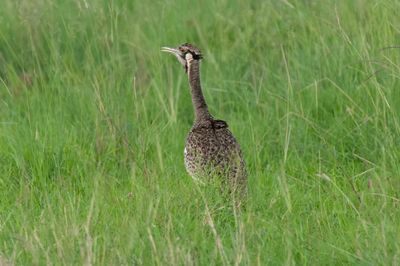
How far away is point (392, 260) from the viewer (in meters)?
3.98

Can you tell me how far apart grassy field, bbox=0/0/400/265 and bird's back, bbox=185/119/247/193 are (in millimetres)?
104

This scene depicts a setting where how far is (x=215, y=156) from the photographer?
497 centimetres

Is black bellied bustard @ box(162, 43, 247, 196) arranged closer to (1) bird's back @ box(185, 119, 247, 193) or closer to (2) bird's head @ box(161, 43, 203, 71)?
(1) bird's back @ box(185, 119, 247, 193)

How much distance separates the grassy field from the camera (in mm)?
4324

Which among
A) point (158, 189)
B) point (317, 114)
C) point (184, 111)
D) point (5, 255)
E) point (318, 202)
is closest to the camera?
point (5, 255)

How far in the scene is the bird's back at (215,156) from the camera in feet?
16.1

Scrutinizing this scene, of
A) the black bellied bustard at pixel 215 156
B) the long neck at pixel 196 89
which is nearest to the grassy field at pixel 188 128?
the black bellied bustard at pixel 215 156

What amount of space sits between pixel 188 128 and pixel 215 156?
1.44 meters

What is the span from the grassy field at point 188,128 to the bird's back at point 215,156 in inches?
4.1

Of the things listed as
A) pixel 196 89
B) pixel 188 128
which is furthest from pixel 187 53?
pixel 188 128

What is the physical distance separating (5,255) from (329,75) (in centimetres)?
273

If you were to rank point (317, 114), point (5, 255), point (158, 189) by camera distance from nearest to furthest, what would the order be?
point (5, 255), point (158, 189), point (317, 114)

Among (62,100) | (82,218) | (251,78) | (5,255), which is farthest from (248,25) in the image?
(5,255)

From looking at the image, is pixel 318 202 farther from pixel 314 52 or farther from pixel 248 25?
pixel 248 25
